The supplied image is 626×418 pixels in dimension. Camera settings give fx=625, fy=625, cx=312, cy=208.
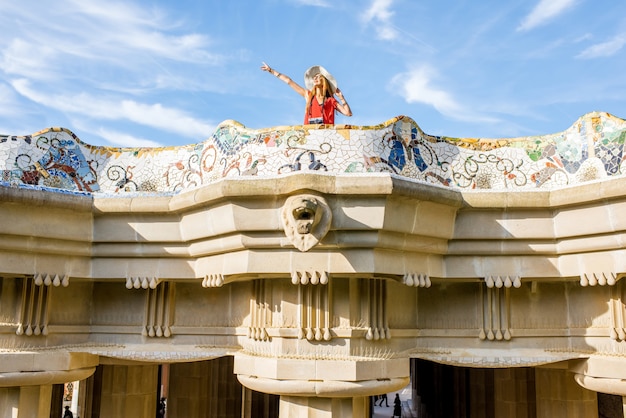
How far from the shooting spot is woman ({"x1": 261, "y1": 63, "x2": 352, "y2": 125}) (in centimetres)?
999

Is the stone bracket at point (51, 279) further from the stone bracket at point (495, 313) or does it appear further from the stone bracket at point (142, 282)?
the stone bracket at point (495, 313)

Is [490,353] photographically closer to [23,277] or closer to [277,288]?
[277,288]

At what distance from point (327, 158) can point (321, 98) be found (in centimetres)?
182

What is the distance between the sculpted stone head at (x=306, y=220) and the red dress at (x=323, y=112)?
239 centimetres

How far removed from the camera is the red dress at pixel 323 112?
9977mm

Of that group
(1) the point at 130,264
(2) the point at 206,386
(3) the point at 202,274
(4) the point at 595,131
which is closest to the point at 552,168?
(4) the point at 595,131

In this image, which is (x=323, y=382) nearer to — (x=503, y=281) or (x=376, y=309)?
(x=376, y=309)

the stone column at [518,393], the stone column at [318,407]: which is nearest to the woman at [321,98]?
the stone column at [318,407]

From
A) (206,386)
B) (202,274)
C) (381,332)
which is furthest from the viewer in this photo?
(206,386)

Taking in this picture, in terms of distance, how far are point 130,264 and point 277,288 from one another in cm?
257

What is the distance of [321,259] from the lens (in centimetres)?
823

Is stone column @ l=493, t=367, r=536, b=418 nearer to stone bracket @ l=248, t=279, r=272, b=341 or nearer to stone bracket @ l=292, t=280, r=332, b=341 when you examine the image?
stone bracket @ l=292, t=280, r=332, b=341

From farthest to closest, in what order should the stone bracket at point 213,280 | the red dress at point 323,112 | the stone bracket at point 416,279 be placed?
the red dress at point 323,112, the stone bracket at point 213,280, the stone bracket at point 416,279

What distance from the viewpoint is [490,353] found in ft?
29.9
